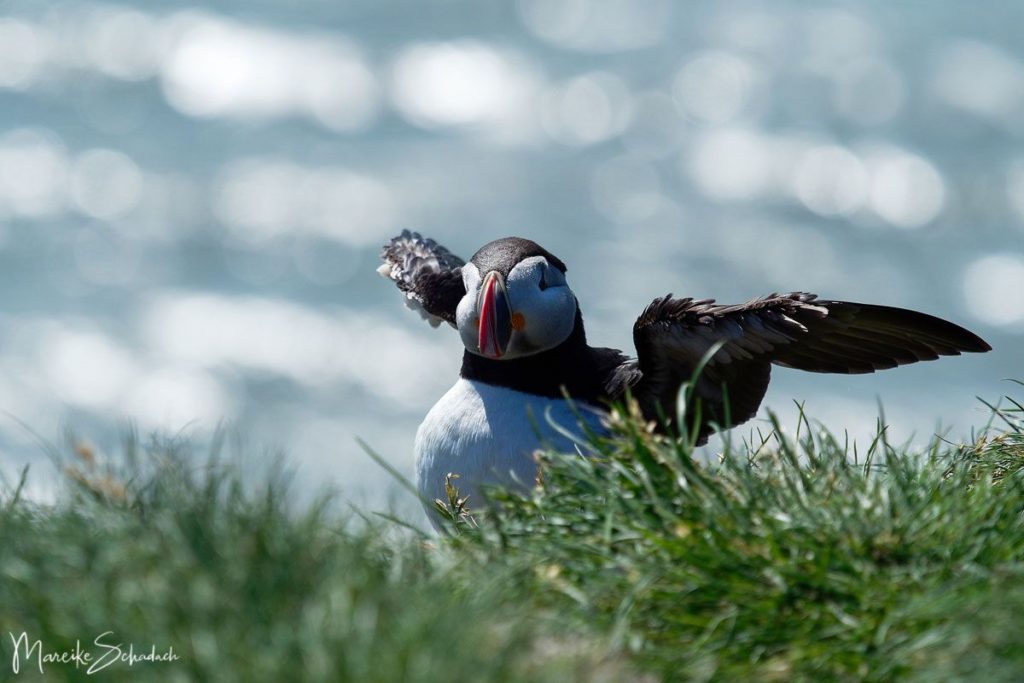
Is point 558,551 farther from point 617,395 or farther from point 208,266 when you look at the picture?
point 208,266

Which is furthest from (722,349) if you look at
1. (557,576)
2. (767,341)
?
(557,576)

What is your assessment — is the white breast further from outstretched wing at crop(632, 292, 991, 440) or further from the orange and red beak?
outstretched wing at crop(632, 292, 991, 440)

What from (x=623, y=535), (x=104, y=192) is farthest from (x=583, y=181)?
(x=623, y=535)

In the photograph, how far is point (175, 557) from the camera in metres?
2.57

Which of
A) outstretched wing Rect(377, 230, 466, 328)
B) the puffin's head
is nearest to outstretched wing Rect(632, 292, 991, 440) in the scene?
the puffin's head

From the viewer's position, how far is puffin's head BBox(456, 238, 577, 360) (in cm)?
512

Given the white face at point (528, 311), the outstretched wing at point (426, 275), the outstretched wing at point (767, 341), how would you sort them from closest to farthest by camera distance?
the outstretched wing at point (767, 341) < the white face at point (528, 311) < the outstretched wing at point (426, 275)

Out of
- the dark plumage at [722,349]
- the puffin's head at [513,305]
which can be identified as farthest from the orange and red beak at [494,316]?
the dark plumage at [722,349]

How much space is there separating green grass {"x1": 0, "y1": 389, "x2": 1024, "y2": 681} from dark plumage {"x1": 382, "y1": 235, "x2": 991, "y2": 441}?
128 cm

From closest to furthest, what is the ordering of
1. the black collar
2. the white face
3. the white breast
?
the white breast
the white face
the black collar

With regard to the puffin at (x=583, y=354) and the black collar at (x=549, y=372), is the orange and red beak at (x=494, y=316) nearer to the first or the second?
the puffin at (x=583, y=354)

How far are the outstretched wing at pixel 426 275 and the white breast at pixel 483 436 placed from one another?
688 mm

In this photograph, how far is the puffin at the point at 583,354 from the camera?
4816 mm

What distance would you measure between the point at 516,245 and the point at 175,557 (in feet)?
9.88
